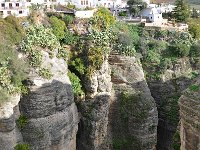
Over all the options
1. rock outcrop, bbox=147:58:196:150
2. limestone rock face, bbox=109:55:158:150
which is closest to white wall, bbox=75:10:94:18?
limestone rock face, bbox=109:55:158:150

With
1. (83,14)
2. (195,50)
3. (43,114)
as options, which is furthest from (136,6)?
(43,114)

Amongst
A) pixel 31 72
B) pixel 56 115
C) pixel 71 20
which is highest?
pixel 71 20

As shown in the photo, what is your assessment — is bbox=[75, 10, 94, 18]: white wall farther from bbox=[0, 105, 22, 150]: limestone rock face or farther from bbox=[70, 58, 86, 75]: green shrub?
bbox=[0, 105, 22, 150]: limestone rock face

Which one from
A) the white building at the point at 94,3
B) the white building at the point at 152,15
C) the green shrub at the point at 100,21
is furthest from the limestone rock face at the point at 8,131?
the white building at the point at 152,15

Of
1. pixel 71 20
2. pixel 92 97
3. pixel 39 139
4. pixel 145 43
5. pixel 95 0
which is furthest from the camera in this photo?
pixel 95 0

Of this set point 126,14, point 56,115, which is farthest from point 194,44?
point 56,115

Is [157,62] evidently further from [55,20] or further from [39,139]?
[39,139]

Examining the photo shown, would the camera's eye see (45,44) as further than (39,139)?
Yes
